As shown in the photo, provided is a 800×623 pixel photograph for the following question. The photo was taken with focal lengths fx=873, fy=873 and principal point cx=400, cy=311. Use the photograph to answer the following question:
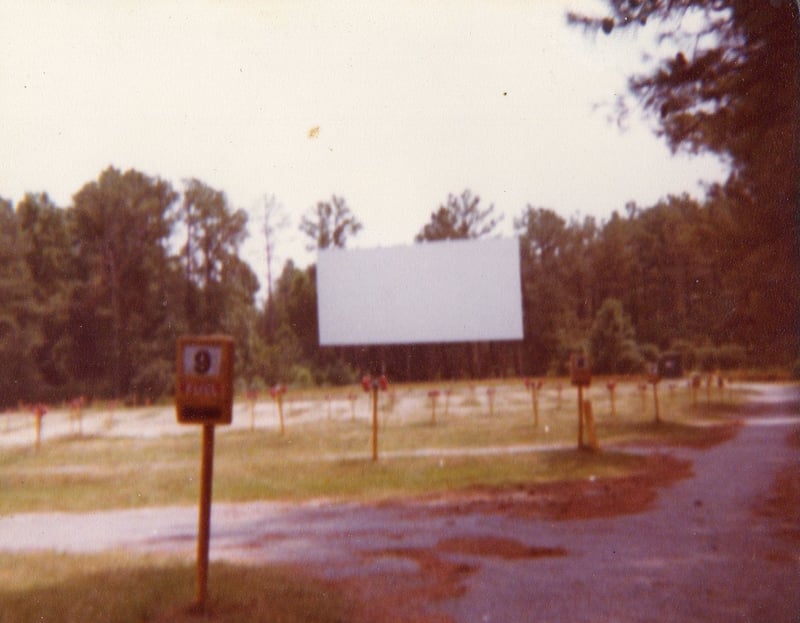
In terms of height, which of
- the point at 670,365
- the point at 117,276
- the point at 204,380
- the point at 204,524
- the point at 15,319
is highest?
the point at 117,276

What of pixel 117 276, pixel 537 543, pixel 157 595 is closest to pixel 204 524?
pixel 157 595

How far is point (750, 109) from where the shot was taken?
8.73 meters

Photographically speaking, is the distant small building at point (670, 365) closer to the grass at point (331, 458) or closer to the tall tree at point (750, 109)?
the grass at point (331, 458)

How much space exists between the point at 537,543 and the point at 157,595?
352 cm

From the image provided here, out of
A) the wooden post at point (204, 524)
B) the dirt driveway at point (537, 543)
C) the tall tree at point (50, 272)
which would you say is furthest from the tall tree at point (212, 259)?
the wooden post at point (204, 524)

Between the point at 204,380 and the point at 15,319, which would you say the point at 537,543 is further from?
the point at 15,319

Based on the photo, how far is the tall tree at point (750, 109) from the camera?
Answer: 8.03 meters

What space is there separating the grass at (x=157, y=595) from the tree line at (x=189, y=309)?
25.3 metres

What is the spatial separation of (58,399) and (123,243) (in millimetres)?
7379

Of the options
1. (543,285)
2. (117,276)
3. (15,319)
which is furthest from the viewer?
(543,285)

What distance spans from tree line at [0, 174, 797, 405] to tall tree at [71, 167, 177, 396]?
0.21 feet

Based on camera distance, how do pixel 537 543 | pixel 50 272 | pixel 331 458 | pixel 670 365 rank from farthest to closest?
pixel 50 272, pixel 670 365, pixel 331 458, pixel 537 543

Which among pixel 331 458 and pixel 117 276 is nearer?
pixel 331 458

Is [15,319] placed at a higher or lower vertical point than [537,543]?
higher
